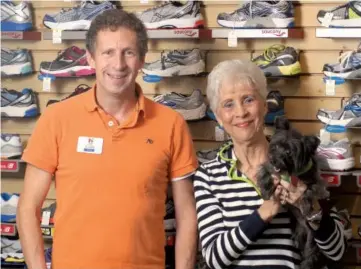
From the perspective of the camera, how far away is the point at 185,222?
9.07 ft

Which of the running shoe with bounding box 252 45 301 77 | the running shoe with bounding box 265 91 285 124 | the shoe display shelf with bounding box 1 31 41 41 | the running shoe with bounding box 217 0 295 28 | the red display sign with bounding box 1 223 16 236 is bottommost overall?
the red display sign with bounding box 1 223 16 236

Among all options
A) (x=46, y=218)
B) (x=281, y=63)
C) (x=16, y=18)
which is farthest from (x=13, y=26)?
(x=281, y=63)

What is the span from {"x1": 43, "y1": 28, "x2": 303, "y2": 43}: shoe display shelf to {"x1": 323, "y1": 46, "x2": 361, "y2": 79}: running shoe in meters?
0.31

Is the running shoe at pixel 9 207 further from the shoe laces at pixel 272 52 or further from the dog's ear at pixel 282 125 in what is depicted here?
the dog's ear at pixel 282 125

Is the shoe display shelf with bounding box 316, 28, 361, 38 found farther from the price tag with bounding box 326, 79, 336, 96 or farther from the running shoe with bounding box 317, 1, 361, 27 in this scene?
the price tag with bounding box 326, 79, 336, 96

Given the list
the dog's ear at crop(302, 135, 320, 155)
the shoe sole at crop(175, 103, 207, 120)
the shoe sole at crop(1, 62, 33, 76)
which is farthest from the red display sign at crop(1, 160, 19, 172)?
the dog's ear at crop(302, 135, 320, 155)

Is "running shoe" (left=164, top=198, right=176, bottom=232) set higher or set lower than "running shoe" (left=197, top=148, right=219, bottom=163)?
lower

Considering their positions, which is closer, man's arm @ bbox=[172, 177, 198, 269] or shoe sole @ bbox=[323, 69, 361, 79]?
man's arm @ bbox=[172, 177, 198, 269]

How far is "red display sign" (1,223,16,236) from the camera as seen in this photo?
4.35m

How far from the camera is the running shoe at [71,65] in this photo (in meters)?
4.22

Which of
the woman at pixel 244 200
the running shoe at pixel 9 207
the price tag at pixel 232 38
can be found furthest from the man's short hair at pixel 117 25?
the running shoe at pixel 9 207

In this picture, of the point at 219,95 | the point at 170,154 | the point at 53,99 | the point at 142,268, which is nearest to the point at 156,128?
the point at 170,154

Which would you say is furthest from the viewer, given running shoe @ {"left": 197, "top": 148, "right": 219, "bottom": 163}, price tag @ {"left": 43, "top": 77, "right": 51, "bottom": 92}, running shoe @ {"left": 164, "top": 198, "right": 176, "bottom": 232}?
price tag @ {"left": 43, "top": 77, "right": 51, "bottom": 92}

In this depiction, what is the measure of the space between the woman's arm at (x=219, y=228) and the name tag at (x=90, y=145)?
16.3 inches
